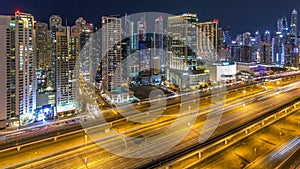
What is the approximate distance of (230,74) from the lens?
13625mm

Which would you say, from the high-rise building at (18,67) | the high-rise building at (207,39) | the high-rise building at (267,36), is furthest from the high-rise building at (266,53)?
the high-rise building at (18,67)

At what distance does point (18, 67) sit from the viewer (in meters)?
6.53

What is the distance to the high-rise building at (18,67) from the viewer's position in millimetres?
6215

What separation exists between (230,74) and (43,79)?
10.4 meters

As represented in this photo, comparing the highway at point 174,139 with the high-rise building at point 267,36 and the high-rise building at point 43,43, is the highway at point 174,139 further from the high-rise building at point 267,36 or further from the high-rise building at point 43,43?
the high-rise building at point 267,36

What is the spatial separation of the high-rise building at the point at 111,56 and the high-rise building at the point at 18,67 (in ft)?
9.02

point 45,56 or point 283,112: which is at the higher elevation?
point 45,56

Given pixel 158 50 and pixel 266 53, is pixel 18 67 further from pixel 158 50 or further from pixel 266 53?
pixel 266 53

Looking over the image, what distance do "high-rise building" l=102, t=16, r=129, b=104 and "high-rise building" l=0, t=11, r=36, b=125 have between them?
2750mm

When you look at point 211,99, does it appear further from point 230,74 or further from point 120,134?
point 230,74

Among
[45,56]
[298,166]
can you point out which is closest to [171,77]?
[45,56]

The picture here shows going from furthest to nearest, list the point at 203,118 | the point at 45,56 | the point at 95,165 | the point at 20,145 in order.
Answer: the point at 45,56 < the point at 203,118 < the point at 20,145 < the point at 95,165

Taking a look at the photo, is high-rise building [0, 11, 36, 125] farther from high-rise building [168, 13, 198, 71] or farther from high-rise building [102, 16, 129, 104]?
high-rise building [168, 13, 198, 71]

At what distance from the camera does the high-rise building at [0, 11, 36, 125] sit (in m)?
6.21
